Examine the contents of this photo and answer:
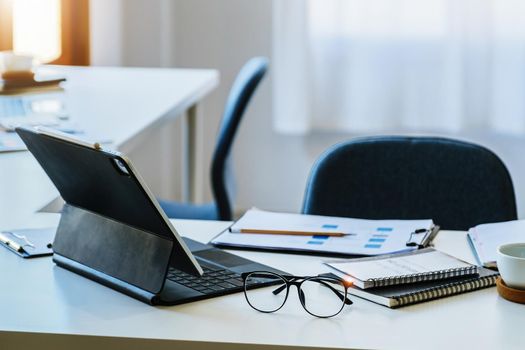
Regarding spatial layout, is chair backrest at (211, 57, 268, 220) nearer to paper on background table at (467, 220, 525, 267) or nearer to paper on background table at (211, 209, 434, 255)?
paper on background table at (211, 209, 434, 255)

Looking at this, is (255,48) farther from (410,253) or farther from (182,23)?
(410,253)

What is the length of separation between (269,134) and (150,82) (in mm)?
1046

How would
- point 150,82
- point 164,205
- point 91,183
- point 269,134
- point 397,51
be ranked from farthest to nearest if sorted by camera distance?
1. point 269,134
2. point 397,51
3. point 150,82
4. point 164,205
5. point 91,183

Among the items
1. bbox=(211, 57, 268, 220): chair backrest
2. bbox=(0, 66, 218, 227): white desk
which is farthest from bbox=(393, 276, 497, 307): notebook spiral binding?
bbox=(211, 57, 268, 220): chair backrest

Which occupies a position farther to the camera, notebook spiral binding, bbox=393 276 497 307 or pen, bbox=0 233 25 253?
pen, bbox=0 233 25 253

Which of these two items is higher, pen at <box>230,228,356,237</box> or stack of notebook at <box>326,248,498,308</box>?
stack of notebook at <box>326,248,498,308</box>

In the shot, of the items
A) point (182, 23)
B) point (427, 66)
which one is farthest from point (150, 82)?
point (427, 66)

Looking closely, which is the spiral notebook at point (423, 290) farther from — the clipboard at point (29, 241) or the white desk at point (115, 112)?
the white desk at point (115, 112)

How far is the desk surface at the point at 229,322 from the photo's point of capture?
37.6 inches

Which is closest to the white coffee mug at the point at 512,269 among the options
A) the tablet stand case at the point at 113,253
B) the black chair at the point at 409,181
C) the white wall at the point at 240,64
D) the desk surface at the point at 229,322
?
the desk surface at the point at 229,322

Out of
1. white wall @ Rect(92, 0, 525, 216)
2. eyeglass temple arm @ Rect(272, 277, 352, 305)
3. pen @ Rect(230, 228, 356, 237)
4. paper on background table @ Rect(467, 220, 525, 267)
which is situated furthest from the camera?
white wall @ Rect(92, 0, 525, 216)

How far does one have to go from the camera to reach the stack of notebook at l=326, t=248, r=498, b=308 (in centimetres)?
108

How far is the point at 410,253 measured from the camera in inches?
48.6

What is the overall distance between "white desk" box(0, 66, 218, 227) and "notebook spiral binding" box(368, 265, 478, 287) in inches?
24.6
